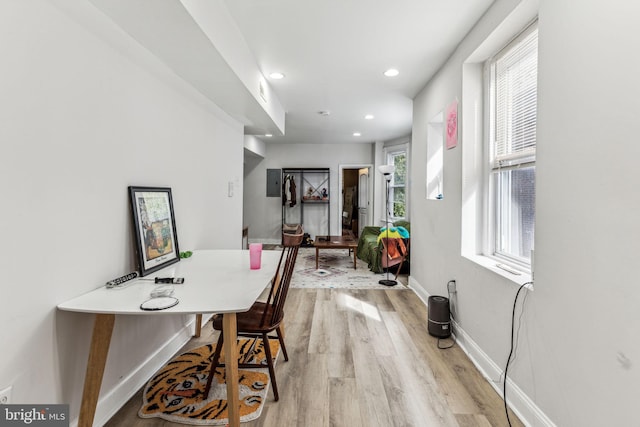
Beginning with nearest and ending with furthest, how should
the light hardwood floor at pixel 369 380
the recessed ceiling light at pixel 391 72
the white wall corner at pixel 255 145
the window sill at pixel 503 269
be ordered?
1. the light hardwood floor at pixel 369 380
2. the window sill at pixel 503 269
3. the recessed ceiling light at pixel 391 72
4. the white wall corner at pixel 255 145

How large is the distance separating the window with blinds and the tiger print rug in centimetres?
188

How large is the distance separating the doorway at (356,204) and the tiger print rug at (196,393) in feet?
18.1

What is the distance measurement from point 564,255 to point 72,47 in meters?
2.43

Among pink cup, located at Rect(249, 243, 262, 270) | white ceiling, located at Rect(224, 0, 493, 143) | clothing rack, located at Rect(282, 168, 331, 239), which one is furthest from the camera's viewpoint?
clothing rack, located at Rect(282, 168, 331, 239)

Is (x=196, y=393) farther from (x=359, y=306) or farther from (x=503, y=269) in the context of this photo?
(x=503, y=269)

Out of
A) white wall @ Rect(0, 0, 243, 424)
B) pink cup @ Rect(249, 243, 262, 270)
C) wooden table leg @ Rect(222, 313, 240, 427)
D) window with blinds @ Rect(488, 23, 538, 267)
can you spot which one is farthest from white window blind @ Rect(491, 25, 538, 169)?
white wall @ Rect(0, 0, 243, 424)

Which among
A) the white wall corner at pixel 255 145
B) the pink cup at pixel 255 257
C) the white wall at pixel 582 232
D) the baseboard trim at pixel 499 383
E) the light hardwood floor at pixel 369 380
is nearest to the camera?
the white wall at pixel 582 232

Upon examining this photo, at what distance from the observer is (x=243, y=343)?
246cm

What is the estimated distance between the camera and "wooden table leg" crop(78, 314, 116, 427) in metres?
1.33

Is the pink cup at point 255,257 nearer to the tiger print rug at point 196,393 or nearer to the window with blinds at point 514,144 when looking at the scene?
the tiger print rug at point 196,393

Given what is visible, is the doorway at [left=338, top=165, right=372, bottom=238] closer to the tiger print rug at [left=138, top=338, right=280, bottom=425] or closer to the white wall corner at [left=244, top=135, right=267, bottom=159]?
the white wall corner at [left=244, top=135, right=267, bottom=159]

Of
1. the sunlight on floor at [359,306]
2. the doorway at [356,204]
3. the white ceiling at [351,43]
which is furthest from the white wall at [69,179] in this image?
the doorway at [356,204]

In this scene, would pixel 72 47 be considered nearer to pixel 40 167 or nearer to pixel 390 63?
pixel 40 167

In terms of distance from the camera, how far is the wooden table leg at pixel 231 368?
1279 millimetres
